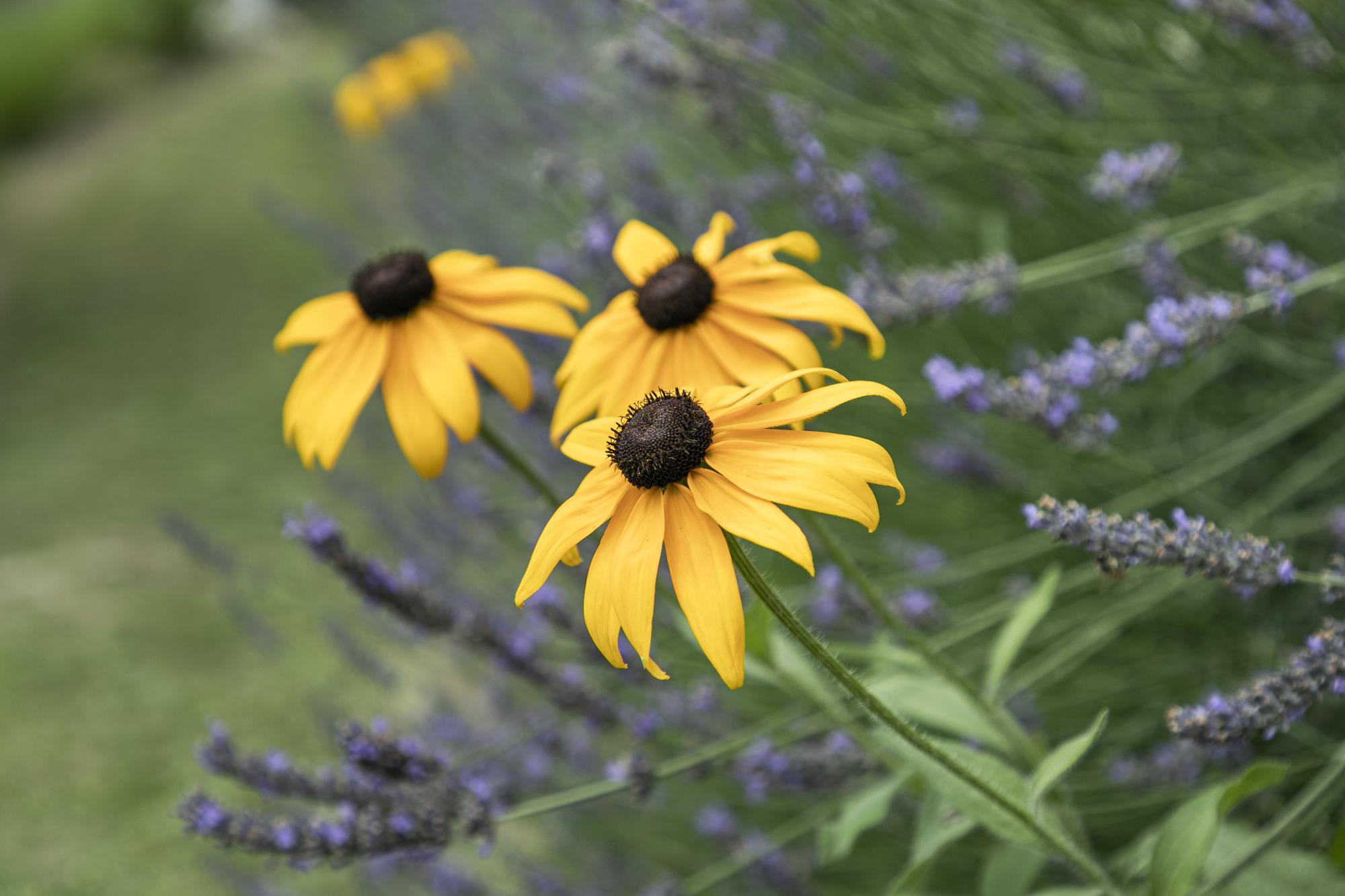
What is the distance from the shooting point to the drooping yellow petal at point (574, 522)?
0.77 m

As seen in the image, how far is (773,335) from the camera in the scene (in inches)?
39.5

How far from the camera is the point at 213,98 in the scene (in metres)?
10.7

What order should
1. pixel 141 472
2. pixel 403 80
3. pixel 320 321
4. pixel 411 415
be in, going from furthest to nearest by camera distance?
pixel 141 472, pixel 403 80, pixel 320 321, pixel 411 415

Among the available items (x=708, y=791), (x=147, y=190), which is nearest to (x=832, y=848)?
(x=708, y=791)

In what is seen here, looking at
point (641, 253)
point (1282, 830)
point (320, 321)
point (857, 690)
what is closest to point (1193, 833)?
point (1282, 830)

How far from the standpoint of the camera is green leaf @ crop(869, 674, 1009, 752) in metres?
1.04

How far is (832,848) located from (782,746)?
38 centimetres

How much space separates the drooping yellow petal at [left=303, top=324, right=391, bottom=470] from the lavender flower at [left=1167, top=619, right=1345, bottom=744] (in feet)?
2.55

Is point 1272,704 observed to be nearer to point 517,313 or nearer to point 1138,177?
point 1138,177

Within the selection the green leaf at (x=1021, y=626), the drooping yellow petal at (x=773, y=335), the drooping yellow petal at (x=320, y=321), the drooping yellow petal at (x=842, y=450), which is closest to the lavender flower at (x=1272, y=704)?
the green leaf at (x=1021, y=626)

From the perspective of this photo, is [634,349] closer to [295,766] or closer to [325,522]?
[325,522]

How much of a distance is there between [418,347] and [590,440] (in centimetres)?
31

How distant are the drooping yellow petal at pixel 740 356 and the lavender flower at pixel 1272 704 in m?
0.42

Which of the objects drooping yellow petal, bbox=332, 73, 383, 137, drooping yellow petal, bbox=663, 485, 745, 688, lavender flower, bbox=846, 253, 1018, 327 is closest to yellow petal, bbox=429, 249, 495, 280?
lavender flower, bbox=846, 253, 1018, 327
